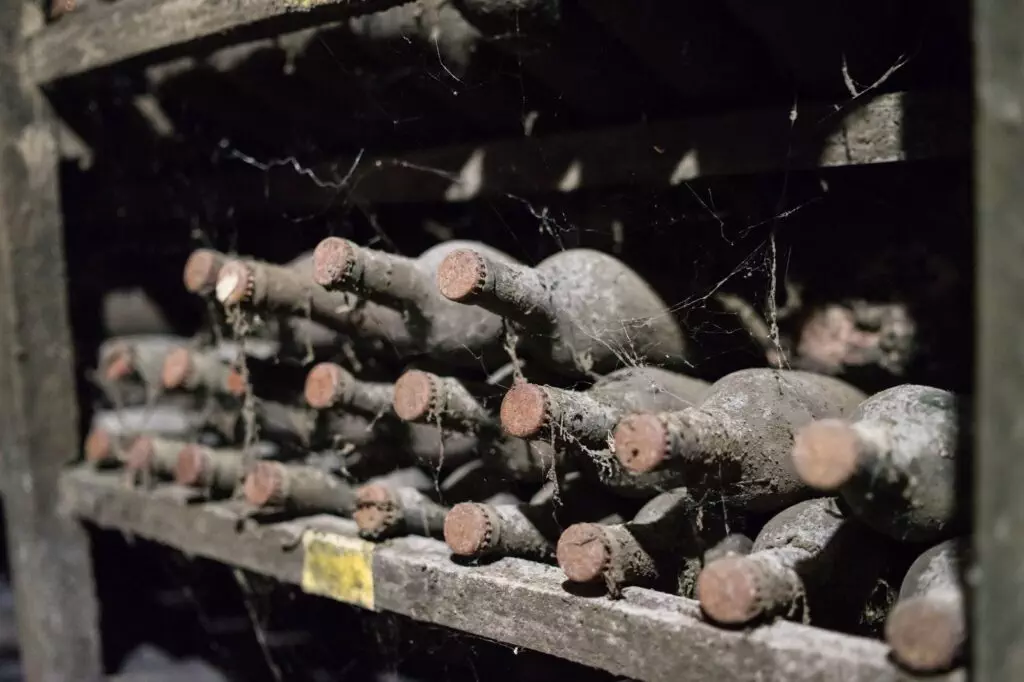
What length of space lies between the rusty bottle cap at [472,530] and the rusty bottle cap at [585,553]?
0.09 m

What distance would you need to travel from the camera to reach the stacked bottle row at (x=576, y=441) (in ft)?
2.18

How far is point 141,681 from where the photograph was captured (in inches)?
56.0

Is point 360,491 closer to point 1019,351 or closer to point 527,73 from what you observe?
point 527,73

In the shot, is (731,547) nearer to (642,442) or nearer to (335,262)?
(642,442)

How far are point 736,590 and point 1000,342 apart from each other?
0.84 feet

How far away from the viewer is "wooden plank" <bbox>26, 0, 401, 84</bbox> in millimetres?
896

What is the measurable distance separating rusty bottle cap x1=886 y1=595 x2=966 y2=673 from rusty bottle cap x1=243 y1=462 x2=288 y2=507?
65 cm

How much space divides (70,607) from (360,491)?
27.0 inches

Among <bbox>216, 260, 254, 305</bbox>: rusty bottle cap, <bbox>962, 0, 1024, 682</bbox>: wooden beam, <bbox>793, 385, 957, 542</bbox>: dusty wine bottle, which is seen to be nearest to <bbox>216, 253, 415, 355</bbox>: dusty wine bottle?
<bbox>216, 260, 254, 305</bbox>: rusty bottle cap

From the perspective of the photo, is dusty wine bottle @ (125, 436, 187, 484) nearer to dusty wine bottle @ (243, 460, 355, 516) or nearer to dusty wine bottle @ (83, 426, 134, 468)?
dusty wine bottle @ (83, 426, 134, 468)

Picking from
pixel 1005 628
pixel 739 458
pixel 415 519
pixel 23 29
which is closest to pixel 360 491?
pixel 415 519

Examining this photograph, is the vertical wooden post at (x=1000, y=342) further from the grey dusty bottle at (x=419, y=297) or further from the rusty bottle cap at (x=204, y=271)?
the rusty bottle cap at (x=204, y=271)

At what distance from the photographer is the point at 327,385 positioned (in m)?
0.98

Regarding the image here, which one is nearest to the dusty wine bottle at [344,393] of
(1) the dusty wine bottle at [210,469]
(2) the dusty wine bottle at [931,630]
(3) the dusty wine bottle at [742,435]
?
(1) the dusty wine bottle at [210,469]
